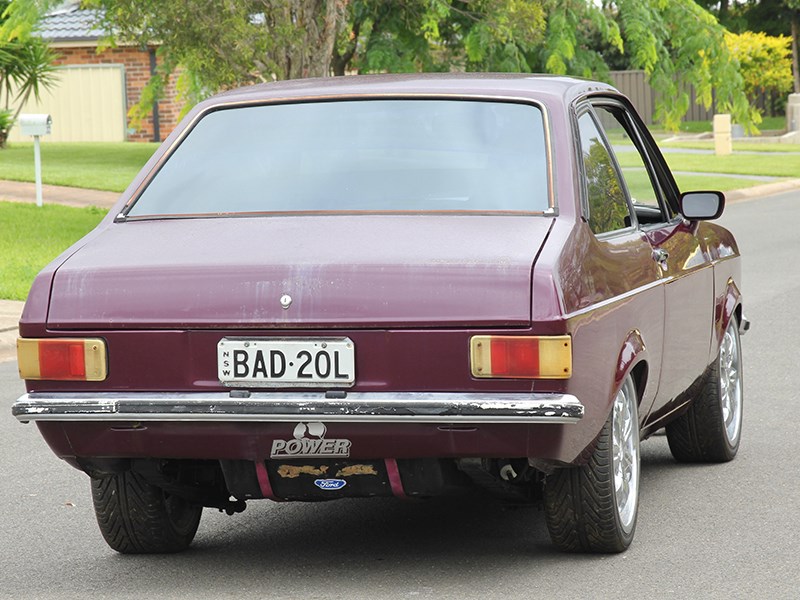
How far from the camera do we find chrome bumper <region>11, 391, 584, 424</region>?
470cm

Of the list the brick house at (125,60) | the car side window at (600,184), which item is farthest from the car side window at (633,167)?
the brick house at (125,60)

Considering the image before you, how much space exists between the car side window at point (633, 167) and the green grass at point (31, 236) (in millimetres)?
7885

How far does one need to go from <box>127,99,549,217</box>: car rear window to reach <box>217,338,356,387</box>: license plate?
0.70 m

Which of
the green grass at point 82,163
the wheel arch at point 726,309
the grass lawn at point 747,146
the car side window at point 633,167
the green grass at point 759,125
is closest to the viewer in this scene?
the car side window at point 633,167

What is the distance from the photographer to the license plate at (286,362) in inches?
189

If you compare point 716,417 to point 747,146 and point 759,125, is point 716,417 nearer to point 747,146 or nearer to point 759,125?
point 747,146

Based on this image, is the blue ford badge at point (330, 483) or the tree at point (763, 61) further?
the tree at point (763, 61)

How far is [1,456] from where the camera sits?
788cm

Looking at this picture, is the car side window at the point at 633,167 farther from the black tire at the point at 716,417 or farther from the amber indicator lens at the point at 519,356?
the amber indicator lens at the point at 519,356

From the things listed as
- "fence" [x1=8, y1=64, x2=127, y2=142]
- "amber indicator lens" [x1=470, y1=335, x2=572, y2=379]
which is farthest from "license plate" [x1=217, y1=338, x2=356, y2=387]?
"fence" [x1=8, y1=64, x2=127, y2=142]

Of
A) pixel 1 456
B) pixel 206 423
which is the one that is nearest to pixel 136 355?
pixel 206 423

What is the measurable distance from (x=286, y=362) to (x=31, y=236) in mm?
13864

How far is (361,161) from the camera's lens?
5.55 metres

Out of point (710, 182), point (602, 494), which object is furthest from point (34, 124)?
point (602, 494)
